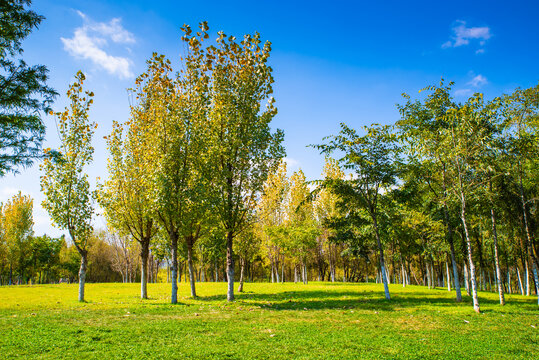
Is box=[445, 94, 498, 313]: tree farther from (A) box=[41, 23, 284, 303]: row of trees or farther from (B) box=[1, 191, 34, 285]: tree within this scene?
(B) box=[1, 191, 34, 285]: tree

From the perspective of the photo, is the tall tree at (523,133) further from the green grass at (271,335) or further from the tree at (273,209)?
the tree at (273,209)

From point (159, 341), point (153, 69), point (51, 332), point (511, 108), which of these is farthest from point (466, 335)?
point (153, 69)

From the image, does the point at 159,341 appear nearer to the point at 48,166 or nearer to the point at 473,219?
the point at 48,166

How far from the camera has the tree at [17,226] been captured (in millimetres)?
51031

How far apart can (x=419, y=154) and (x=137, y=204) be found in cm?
2069

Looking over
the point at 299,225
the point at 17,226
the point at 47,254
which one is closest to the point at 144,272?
the point at 299,225

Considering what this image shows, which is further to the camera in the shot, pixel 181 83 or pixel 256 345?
pixel 181 83

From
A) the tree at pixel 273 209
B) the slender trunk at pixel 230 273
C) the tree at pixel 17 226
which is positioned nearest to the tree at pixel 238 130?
the slender trunk at pixel 230 273

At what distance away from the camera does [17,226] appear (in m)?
52.0

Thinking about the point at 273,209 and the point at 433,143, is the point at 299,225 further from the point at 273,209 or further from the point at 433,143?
the point at 433,143

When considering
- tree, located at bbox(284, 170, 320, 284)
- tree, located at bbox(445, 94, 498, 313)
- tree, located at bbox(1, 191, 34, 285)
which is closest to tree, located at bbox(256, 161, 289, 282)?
tree, located at bbox(284, 170, 320, 284)

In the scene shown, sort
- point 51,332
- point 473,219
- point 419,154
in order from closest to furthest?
point 51,332
point 419,154
point 473,219

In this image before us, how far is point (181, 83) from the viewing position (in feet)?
66.6

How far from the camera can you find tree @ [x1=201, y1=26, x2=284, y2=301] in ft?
66.1
